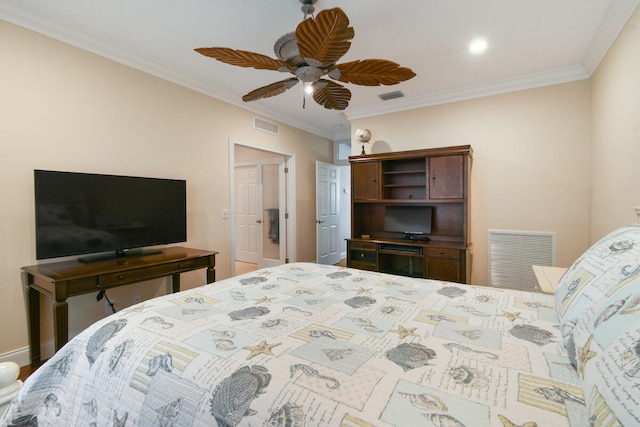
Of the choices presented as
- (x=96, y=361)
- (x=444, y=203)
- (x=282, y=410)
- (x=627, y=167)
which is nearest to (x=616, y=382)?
(x=282, y=410)

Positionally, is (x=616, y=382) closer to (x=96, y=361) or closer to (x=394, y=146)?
(x=96, y=361)

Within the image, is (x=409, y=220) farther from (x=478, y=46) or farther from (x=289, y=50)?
(x=289, y=50)

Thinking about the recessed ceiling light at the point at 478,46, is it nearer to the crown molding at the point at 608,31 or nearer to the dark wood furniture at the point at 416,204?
the crown molding at the point at 608,31

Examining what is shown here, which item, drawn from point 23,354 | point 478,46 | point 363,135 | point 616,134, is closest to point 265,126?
point 363,135

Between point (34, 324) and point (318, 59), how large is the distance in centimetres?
291

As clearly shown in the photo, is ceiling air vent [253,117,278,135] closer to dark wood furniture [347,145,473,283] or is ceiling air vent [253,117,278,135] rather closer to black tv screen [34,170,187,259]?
dark wood furniture [347,145,473,283]

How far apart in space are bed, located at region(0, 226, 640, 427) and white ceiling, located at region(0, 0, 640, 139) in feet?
6.52

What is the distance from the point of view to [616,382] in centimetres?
60

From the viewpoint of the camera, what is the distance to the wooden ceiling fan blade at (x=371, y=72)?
1.92m

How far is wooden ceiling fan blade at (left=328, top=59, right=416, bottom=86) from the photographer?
1922 millimetres

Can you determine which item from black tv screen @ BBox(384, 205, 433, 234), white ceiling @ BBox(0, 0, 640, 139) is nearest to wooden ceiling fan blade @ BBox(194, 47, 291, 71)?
white ceiling @ BBox(0, 0, 640, 139)

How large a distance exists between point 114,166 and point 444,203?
3703mm

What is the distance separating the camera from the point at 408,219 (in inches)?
162

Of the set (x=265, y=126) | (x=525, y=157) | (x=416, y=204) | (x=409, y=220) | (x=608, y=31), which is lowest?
(x=409, y=220)
